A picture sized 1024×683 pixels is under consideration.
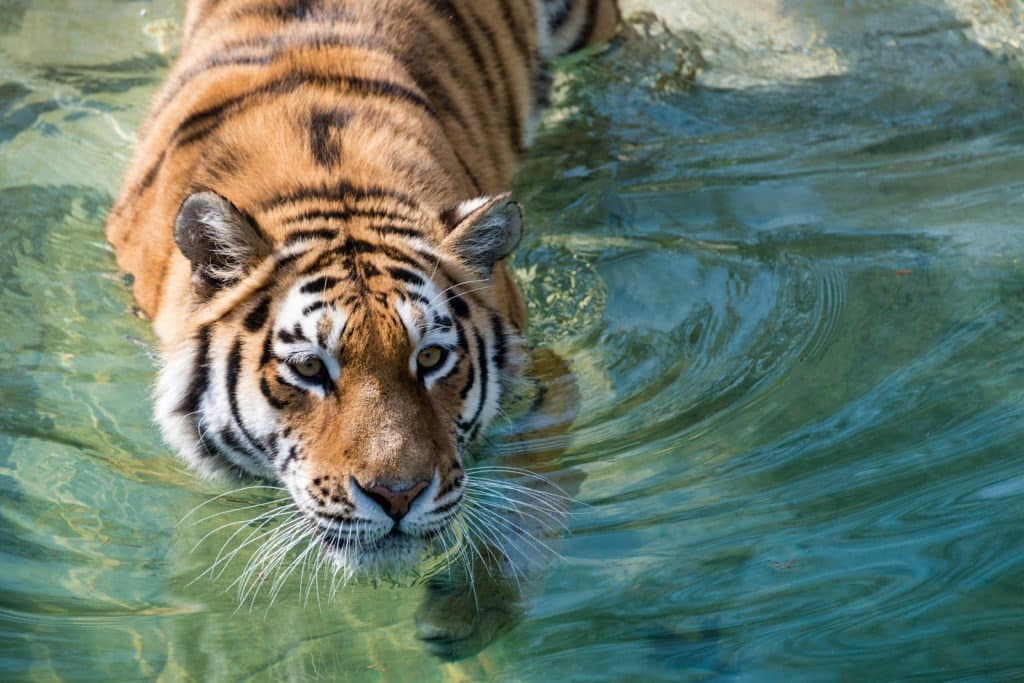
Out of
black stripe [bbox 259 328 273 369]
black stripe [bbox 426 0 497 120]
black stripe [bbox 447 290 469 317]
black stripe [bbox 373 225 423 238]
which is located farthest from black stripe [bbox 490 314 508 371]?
black stripe [bbox 426 0 497 120]

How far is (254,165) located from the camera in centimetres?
278

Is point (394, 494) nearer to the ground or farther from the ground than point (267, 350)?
nearer to the ground

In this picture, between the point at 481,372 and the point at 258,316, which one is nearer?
the point at 258,316

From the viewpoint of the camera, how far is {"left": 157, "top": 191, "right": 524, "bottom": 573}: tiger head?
7.70ft

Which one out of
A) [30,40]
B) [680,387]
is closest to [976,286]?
[680,387]

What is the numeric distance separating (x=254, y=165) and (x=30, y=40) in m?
2.47

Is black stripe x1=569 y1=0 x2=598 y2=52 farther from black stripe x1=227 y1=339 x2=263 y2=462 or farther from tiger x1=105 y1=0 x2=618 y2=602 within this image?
black stripe x1=227 y1=339 x2=263 y2=462

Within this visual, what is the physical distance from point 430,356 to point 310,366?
236mm

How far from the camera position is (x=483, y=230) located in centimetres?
265

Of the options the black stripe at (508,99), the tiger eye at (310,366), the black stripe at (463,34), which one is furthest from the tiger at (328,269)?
the black stripe at (508,99)

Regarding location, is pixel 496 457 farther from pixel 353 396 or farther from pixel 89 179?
pixel 89 179

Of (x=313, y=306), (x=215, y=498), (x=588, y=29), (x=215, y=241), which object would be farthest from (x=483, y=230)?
(x=588, y=29)

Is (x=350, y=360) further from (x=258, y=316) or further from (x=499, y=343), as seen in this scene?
(x=499, y=343)

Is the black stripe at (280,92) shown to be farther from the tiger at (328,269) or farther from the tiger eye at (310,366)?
the tiger eye at (310,366)
